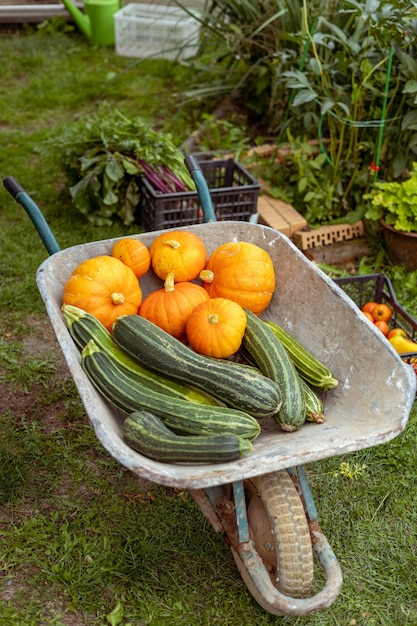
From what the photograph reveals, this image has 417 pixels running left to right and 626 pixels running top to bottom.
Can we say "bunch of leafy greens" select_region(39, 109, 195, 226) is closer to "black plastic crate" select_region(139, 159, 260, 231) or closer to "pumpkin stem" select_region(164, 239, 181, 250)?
"black plastic crate" select_region(139, 159, 260, 231)

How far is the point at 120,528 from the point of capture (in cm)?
267

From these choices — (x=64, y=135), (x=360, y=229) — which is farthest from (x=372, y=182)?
(x=64, y=135)

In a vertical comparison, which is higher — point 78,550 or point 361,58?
point 361,58

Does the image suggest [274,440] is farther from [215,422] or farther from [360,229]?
[360,229]

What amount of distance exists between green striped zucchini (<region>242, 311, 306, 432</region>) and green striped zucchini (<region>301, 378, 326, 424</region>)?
0.03 m

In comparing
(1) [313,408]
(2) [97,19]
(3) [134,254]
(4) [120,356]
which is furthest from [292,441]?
(2) [97,19]

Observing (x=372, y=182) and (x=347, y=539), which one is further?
(x=372, y=182)

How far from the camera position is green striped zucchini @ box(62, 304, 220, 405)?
85.5 inches

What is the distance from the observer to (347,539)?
2656 millimetres

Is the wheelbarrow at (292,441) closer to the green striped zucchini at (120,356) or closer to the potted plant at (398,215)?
the green striped zucchini at (120,356)

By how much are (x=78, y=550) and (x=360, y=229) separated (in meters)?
2.63

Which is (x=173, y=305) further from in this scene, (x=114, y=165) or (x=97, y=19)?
(x=97, y=19)

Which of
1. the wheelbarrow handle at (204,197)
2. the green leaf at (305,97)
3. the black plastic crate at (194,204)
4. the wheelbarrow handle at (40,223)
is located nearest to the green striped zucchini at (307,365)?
the wheelbarrow handle at (204,197)

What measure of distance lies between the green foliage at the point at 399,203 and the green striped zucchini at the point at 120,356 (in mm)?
2203
